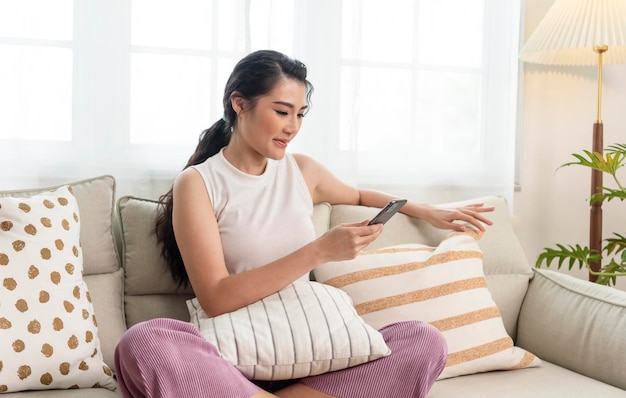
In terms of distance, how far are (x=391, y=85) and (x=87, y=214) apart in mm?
1139

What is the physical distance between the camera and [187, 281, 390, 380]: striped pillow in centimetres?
166

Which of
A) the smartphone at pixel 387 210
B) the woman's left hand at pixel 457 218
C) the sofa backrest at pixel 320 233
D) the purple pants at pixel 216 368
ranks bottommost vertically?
the purple pants at pixel 216 368

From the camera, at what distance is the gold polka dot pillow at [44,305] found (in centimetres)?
171

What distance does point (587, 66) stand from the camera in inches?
115

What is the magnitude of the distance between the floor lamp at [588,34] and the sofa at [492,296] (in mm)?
499

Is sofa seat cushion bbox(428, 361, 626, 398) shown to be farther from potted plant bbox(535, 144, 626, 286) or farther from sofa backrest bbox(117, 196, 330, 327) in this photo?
sofa backrest bbox(117, 196, 330, 327)

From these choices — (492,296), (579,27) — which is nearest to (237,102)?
(492,296)

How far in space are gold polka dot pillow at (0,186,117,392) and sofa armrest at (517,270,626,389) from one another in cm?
117

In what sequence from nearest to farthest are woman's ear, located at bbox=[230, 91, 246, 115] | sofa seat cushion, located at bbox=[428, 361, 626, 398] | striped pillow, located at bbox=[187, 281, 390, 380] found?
striped pillow, located at bbox=[187, 281, 390, 380], sofa seat cushion, located at bbox=[428, 361, 626, 398], woman's ear, located at bbox=[230, 91, 246, 115]

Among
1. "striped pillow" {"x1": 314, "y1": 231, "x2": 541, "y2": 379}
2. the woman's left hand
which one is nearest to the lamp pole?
the woman's left hand

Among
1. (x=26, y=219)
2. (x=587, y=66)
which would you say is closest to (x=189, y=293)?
(x=26, y=219)

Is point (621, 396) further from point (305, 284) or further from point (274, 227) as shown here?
point (274, 227)

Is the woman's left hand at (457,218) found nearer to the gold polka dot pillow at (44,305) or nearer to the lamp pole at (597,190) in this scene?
the lamp pole at (597,190)

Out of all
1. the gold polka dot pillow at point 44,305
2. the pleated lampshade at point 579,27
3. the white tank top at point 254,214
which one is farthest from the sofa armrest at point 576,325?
the gold polka dot pillow at point 44,305
